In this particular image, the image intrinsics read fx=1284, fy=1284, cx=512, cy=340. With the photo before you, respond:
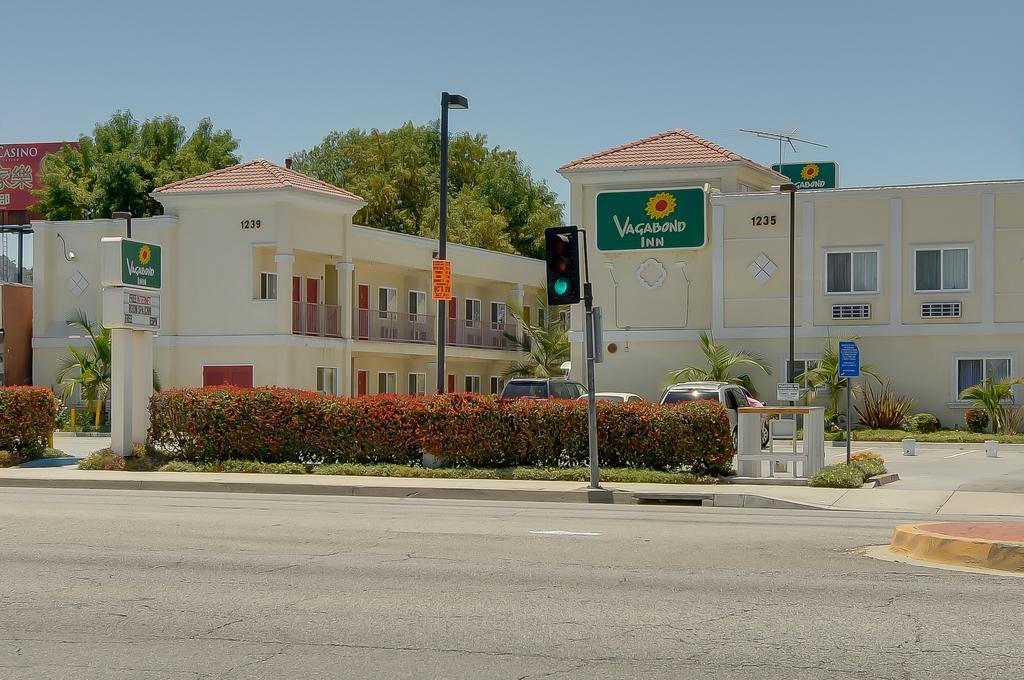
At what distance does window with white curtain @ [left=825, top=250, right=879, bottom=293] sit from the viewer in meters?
Result: 40.7

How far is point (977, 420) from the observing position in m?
38.7

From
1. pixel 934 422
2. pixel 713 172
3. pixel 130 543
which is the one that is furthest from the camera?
pixel 713 172

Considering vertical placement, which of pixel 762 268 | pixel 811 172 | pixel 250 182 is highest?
pixel 811 172

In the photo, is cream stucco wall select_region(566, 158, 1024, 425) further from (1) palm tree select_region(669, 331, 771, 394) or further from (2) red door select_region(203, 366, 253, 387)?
(2) red door select_region(203, 366, 253, 387)

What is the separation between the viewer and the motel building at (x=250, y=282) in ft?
145

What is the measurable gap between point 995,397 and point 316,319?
75.6 feet

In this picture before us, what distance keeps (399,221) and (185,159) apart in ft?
41.5

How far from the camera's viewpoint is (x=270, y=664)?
802cm

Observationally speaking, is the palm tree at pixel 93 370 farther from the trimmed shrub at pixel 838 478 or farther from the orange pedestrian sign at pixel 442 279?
the trimmed shrub at pixel 838 478

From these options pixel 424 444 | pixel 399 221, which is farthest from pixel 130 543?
pixel 399 221

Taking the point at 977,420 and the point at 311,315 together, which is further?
the point at 311,315

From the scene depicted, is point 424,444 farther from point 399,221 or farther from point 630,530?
point 399,221

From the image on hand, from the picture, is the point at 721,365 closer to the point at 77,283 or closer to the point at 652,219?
the point at 652,219

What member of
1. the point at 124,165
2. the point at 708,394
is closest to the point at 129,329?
the point at 708,394
